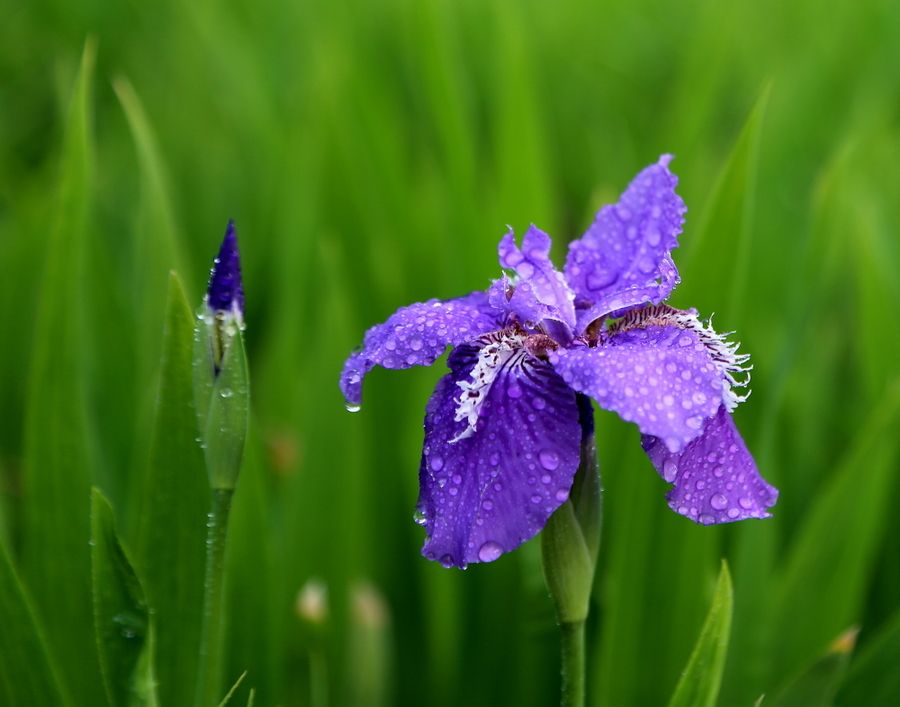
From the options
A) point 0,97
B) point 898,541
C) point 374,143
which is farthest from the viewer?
point 0,97

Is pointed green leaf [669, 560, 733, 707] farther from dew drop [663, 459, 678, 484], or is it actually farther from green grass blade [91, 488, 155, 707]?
green grass blade [91, 488, 155, 707]

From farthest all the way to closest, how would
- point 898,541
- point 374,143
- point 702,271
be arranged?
point 374,143
point 898,541
point 702,271

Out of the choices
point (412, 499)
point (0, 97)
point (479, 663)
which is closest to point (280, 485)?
point (412, 499)

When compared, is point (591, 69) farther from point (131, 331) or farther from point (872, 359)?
point (131, 331)

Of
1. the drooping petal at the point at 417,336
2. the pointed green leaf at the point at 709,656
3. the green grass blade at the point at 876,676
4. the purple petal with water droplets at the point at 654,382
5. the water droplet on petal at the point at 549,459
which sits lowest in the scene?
the green grass blade at the point at 876,676

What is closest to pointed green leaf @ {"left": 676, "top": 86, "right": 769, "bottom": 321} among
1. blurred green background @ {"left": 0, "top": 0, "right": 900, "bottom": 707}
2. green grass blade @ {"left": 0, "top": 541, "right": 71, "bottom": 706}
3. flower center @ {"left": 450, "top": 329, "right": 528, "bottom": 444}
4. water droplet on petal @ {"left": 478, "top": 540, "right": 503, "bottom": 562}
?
blurred green background @ {"left": 0, "top": 0, "right": 900, "bottom": 707}

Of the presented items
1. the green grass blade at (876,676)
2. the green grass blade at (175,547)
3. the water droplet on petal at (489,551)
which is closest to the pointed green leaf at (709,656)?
the water droplet on petal at (489,551)

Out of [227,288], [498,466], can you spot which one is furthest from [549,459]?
[227,288]

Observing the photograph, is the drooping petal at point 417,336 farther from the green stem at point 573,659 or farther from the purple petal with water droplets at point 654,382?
the green stem at point 573,659
